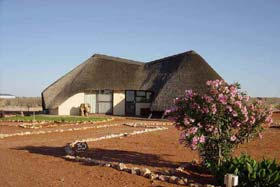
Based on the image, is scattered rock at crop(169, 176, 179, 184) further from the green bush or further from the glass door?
the glass door

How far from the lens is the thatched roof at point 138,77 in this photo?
91.2ft

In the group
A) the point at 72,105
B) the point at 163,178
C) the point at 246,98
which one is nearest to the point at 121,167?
the point at 163,178

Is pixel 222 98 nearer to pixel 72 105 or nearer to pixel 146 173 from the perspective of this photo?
pixel 146 173

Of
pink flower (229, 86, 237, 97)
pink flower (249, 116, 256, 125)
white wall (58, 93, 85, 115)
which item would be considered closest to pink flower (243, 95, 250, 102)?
pink flower (229, 86, 237, 97)

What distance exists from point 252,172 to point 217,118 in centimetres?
184

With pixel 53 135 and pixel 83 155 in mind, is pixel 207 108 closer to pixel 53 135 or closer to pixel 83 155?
pixel 83 155

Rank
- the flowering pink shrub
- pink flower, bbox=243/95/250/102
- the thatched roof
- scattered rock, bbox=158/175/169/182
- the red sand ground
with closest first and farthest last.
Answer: scattered rock, bbox=158/175/169/182, the red sand ground, the flowering pink shrub, pink flower, bbox=243/95/250/102, the thatched roof

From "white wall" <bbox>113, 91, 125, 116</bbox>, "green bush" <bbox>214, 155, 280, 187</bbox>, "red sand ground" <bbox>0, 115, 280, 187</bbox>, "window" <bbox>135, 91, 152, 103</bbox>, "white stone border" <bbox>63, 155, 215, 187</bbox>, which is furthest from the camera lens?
"white wall" <bbox>113, 91, 125, 116</bbox>

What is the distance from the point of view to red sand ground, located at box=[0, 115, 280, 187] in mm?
8227

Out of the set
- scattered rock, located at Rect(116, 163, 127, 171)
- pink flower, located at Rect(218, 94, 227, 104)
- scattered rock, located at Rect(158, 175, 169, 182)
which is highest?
pink flower, located at Rect(218, 94, 227, 104)

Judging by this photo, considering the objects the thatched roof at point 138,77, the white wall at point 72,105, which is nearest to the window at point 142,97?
the thatched roof at point 138,77

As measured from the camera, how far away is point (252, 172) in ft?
23.2

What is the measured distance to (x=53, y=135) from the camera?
1709 cm

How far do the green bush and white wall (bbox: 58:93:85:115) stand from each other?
2353 cm
